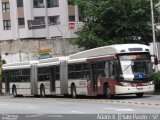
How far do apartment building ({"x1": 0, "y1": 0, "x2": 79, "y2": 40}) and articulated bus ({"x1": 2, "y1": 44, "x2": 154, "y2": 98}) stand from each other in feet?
134

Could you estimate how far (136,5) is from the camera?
5112 centimetres

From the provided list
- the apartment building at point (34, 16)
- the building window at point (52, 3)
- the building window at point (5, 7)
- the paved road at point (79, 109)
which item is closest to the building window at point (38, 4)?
the apartment building at point (34, 16)

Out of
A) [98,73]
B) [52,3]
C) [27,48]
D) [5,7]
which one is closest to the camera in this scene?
[98,73]

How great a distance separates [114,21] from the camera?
167ft

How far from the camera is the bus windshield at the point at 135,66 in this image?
32.5 m

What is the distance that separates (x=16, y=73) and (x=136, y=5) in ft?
39.3

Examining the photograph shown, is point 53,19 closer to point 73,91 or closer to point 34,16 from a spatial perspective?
point 34,16

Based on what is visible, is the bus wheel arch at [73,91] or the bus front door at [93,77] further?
the bus wheel arch at [73,91]

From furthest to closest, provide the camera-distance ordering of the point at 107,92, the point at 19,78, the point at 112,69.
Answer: the point at 19,78 < the point at 107,92 < the point at 112,69

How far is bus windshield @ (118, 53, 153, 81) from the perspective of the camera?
107 feet

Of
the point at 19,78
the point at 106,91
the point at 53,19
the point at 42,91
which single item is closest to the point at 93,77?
the point at 106,91

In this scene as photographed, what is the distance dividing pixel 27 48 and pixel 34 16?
2045 centimetres

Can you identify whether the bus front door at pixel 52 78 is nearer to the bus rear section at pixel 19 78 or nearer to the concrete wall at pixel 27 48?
the bus rear section at pixel 19 78

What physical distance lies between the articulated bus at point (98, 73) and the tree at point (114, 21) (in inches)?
331
